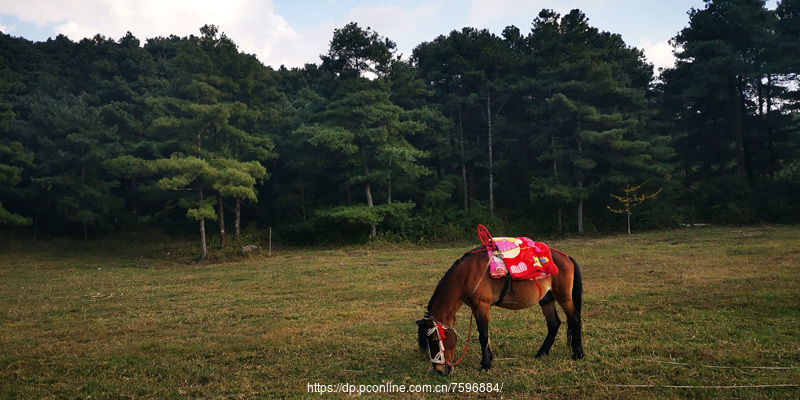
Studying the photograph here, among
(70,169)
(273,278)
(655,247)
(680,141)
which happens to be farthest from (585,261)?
(70,169)

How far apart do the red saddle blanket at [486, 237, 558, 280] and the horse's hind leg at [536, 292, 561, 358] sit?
0.48m

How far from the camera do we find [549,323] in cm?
594

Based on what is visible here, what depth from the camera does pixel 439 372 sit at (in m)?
5.30

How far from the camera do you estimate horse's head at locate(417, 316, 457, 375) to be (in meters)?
5.24

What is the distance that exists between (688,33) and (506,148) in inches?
512

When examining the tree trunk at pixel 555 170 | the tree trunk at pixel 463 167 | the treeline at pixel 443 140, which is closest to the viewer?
the treeline at pixel 443 140

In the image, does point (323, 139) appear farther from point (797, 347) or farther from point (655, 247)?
point (797, 347)

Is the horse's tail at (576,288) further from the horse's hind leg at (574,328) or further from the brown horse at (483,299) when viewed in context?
the horse's hind leg at (574,328)

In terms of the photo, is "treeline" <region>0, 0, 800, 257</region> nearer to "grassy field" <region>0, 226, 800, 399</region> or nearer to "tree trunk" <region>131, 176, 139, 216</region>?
"tree trunk" <region>131, 176, 139, 216</region>

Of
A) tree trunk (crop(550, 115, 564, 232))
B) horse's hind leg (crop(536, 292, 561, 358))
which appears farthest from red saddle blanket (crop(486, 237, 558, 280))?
tree trunk (crop(550, 115, 564, 232))

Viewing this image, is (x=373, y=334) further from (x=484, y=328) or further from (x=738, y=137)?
Result: (x=738, y=137)

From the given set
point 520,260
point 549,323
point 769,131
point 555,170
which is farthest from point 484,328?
point 769,131

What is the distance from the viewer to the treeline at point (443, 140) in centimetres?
2291

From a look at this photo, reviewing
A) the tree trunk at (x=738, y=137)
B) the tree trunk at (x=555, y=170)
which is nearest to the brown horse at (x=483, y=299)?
the tree trunk at (x=555, y=170)
